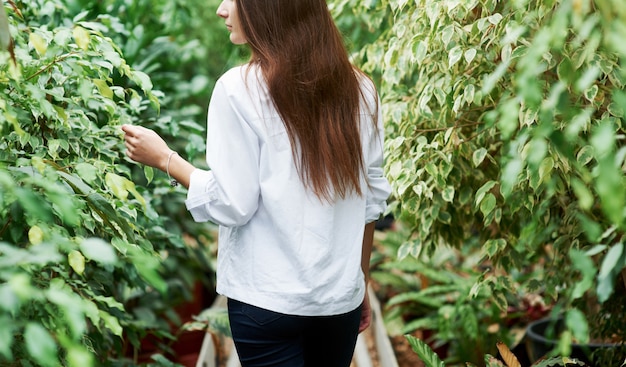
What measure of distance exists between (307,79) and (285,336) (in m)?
0.65

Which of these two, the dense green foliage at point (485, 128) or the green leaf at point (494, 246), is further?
the green leaf at point (494, 246)

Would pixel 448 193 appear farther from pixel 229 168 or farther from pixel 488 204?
pixel 229 168

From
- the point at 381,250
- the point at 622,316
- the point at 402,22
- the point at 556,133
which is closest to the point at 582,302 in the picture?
the point at 622,316

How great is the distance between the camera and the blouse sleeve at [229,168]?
1898 mm

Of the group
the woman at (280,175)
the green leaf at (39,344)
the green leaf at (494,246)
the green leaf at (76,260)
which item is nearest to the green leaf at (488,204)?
the green leaf at (494,246)

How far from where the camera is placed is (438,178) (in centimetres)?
250

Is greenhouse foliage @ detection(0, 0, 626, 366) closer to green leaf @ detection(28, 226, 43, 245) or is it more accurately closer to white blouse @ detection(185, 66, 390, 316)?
green leaf @ detection(28, 226, 43, 245)

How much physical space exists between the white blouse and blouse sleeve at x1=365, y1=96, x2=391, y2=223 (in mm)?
206

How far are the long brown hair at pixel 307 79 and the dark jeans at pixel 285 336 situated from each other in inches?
12.7

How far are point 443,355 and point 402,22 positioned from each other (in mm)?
2546

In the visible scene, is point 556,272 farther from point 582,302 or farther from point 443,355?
point 443,355

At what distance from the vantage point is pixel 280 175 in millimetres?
1932

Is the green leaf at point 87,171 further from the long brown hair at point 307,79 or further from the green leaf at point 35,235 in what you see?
the long brown hair at point 307,79

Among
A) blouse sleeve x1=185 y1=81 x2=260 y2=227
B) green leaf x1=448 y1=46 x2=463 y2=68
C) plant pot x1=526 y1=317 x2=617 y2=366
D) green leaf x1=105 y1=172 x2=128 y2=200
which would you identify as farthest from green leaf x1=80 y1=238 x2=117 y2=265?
plant pot x1=526 y1=317 x2=617 y2=366
